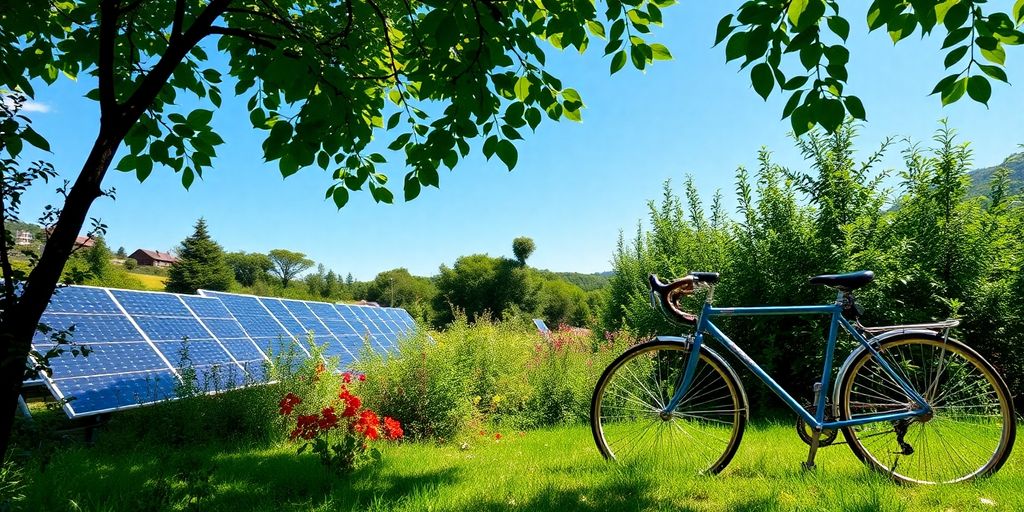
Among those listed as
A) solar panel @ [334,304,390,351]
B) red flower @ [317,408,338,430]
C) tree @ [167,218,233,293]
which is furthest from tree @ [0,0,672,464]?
tree @ [167,218,233,293]

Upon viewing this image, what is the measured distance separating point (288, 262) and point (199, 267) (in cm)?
4728

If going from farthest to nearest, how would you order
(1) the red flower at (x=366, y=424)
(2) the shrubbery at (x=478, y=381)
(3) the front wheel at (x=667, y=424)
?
(2) the shrubbery at (x=478, y=381) < (1) the red flower at (x=366, y=424) < (3) the front wheel at (x=667, y=424)

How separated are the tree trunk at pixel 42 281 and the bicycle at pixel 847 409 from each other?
2.58 metres

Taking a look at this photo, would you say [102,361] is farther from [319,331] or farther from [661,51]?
[661,51]

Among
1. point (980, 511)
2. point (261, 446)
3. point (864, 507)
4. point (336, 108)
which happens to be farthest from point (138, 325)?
point (980, 511)

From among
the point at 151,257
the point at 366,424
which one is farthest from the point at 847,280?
the point at 151,257

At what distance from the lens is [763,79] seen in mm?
1706

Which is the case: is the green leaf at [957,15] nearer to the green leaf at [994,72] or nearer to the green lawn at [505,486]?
the green leaf at [994,72]

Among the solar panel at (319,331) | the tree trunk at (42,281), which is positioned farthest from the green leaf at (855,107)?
the solar panel at (319,331)

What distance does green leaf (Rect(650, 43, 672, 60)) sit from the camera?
2549 mm

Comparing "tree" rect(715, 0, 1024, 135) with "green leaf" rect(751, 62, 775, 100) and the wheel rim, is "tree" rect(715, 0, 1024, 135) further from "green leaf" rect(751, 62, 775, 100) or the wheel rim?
the wheel rim

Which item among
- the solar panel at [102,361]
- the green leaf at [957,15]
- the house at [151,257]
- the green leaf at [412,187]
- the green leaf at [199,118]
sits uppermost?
the house at [151,257]

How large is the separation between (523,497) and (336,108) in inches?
81.6

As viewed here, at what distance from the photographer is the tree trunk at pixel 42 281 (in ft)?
4.65
